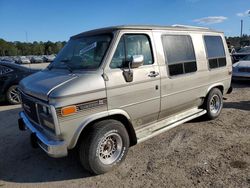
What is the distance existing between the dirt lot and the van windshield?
5.52ft

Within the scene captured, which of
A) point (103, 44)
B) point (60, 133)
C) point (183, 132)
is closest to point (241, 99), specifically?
point (183, 132)

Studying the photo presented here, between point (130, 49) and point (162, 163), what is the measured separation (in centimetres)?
196

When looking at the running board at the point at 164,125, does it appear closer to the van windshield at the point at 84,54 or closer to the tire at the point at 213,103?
the tire at the point at 213,103

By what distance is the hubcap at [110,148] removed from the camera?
3.87m

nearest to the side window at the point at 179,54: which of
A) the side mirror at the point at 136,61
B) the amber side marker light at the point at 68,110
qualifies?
the side mirror at the point at 136,61

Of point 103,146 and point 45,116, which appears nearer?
point 45,116

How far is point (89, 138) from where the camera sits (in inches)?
141

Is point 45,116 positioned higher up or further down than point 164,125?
higher up

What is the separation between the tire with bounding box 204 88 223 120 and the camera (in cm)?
590

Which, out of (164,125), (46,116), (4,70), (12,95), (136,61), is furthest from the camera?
(12,95)

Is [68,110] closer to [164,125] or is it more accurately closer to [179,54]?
[164,125]

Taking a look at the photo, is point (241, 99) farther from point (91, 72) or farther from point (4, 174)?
point (4, 174)

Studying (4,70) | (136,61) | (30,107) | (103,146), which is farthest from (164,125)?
(4,70)

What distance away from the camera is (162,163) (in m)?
4.10
